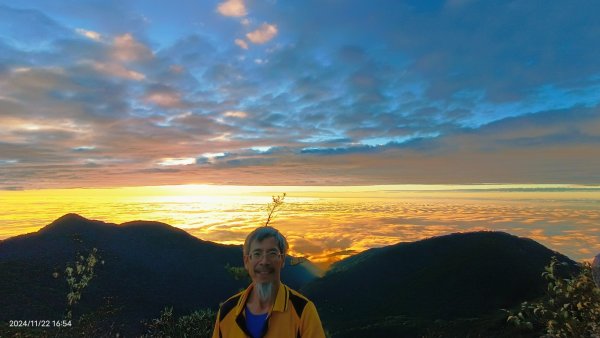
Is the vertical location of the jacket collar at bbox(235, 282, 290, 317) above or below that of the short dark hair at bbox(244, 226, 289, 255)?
below

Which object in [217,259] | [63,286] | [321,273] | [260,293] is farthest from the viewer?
[321,273]

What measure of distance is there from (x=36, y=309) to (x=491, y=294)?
11030cm

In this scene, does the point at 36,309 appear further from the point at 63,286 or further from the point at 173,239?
the point at 173,239

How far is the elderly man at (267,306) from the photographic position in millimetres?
5273

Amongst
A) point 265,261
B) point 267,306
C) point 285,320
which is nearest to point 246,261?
point 265,261

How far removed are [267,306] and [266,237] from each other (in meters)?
0.93

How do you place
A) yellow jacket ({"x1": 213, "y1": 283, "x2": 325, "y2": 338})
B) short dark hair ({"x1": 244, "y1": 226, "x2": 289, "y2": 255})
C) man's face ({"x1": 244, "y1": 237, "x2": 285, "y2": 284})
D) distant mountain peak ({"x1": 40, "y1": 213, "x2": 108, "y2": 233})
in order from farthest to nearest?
distant mountain peak ({"x1": 40, "y1": 213, "x2": 108, "y2": 233}) < short dark hair ({"x1": 244, "y1": 226, "x2": 289, "y2": 255}) < man's face ({"x1": 244, "y1": 237, "x2": 285, "y2": 284}) < yellow jacket ({"x1": 213, "y1": 283, "x2": 325, "y2": 338})

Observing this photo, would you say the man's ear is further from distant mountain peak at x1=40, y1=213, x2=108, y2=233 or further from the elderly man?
distant mountain peak at x1=40, y1=213, x2=108, y2=233

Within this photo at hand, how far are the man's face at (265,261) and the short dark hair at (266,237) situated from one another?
4 cm

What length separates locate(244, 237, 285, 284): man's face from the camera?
5.45 metres

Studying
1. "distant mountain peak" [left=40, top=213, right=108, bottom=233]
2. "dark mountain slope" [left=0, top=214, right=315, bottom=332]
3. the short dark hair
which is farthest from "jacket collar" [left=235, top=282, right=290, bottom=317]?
"distant mountain peak" [left=40, top=213, right=108, bottom=233]

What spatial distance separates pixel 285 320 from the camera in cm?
529

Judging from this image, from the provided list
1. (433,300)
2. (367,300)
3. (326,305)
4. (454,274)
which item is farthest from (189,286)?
(454,274)

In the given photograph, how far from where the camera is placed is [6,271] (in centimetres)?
9125
